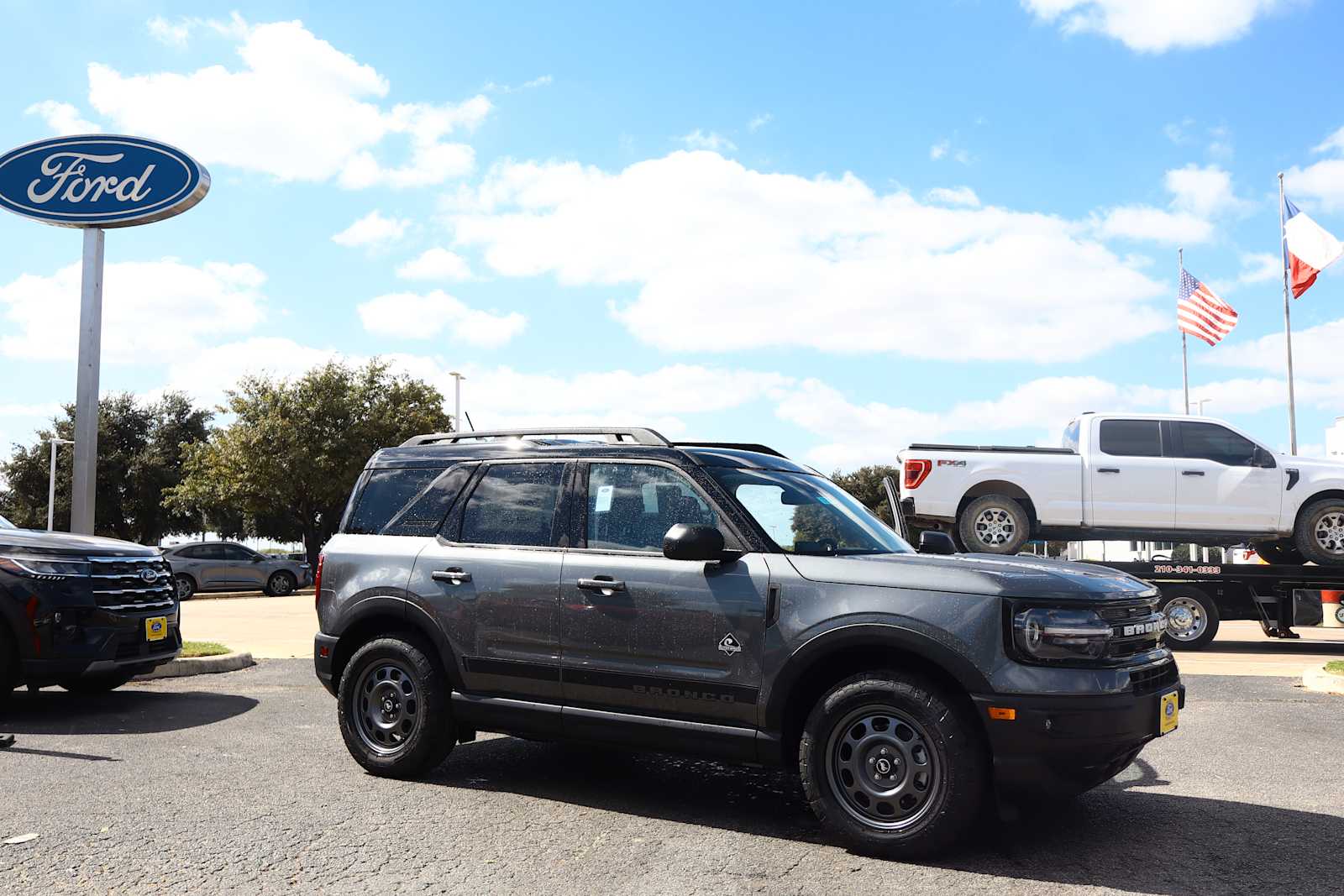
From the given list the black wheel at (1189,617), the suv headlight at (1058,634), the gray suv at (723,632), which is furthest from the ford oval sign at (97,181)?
the black wheel at (1189,617)

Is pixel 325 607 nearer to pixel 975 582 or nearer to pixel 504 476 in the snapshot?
pixel 504 476

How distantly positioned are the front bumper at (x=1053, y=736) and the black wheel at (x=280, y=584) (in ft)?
89.9

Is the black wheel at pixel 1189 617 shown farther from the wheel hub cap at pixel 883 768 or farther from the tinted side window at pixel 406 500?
the tinted side window at pixel 406 500

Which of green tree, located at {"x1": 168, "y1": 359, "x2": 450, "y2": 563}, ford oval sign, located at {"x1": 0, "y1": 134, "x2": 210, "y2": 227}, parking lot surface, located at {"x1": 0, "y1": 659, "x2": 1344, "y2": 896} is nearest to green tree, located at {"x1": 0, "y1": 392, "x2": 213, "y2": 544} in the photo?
green tree, located at {"x1": 168, "y1": 359, "x2": 450, "y2": 563}

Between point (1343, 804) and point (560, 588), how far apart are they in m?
4.29

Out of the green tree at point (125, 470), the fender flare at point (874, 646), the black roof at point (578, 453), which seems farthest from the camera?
the green tree at point (125, 470)

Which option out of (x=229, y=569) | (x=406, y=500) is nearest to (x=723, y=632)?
(x=406, y=500)

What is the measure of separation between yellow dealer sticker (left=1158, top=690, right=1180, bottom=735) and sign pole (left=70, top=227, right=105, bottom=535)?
13.4 metres

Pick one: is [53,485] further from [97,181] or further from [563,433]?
[563,433]

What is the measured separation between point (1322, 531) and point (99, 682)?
1414cm

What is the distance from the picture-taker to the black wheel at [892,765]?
4648mm

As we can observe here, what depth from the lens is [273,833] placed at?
16.7ft

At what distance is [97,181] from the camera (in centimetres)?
1526

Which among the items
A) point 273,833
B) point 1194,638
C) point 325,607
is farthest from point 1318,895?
point 1194,638
